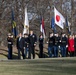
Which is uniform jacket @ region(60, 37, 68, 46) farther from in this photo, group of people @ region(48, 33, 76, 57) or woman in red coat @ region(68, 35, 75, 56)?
woman in red coat @ region(68, 35, 75, 56)

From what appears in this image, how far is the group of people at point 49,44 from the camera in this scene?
26.1 metres

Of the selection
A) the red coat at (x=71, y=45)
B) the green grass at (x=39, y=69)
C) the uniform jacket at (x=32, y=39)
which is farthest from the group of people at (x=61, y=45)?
the green grass at (x=39, y=69)

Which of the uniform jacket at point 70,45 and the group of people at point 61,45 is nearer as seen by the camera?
the group of people at point 61,45

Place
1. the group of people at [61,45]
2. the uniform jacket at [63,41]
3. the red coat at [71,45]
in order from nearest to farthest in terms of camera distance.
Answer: the group of people at [61,45] < the uniform jacket at [63,41] < the red coat at [71,45]

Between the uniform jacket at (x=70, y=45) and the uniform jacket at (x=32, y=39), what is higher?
the uniform jacket at (x=32, y=39)

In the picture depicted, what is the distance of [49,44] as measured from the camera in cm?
2761

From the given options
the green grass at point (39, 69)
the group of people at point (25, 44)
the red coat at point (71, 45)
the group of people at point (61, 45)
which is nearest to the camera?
the green grass at point (39, 69)

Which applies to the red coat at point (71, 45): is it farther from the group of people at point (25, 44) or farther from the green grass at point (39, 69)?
the green grass at point (39, 69)

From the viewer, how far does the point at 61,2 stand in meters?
51.5

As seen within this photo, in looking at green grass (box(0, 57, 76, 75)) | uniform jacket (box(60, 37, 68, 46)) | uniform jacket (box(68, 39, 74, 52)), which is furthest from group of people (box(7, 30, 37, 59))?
green grass (box(0, 57, 76, 75))

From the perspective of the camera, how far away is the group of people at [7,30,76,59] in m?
26.1

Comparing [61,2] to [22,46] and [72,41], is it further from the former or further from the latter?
[22,46]

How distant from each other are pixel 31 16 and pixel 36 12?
2.68 feet

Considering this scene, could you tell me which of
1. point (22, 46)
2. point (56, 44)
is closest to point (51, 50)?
point (56, 44)
